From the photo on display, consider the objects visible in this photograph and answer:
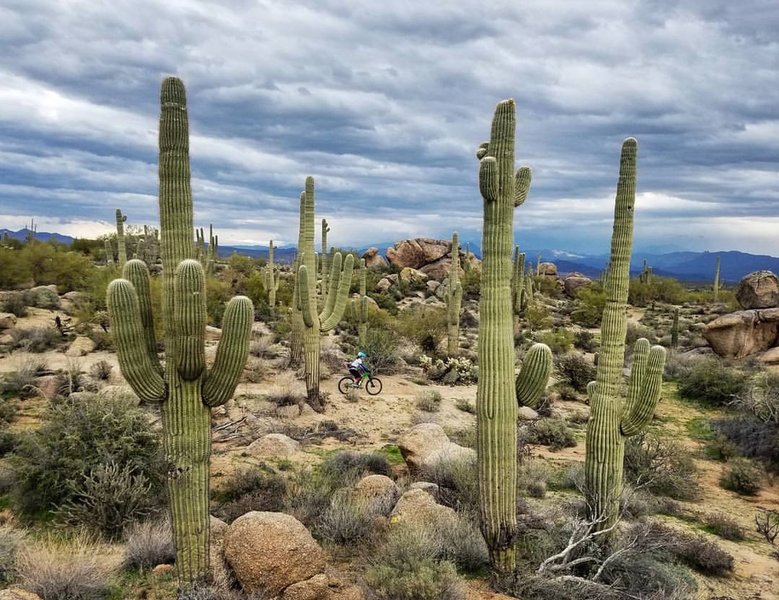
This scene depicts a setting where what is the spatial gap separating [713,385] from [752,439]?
18.2ft

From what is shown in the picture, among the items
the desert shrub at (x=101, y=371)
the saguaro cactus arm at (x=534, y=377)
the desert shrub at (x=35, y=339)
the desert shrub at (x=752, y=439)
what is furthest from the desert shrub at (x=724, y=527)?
the desert shrub at (x=35, y=339)

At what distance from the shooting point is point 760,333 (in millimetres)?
23828

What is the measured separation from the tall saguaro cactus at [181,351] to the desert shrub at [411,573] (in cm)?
185

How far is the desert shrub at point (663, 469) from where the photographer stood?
10.2 metres

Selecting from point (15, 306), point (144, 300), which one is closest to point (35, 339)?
point (15, 306)

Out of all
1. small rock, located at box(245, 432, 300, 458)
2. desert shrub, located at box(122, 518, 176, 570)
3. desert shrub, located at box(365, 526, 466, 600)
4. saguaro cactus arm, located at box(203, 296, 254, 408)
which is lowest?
small rock, located at box(245, 432, 300, 458)

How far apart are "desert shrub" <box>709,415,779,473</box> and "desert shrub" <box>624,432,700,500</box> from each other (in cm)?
156

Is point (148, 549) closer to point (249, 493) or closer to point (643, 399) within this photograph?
point (249, 493)

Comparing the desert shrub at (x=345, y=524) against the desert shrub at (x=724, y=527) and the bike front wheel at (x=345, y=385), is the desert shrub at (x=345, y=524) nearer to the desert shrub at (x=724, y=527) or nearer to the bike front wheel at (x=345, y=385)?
the desert shrub at (x=724, y=527)

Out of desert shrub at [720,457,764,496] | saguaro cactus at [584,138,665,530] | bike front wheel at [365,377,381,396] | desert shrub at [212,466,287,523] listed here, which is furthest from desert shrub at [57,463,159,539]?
desert shrub at [720,457,764,496]

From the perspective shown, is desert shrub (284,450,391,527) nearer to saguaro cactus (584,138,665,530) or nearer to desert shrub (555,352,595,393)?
saguaro cactus (584,138,665,530)

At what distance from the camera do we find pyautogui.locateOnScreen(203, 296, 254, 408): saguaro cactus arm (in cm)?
588

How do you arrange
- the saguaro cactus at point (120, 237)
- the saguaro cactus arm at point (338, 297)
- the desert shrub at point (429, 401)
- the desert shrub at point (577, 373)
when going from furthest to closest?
the saguaro cactus at point (120, 237) < the desert shrub at point (577, 373) < the saguaro cactus arm at point (338, 297) < the desert shrub at point (429, 401)

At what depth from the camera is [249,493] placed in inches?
338
